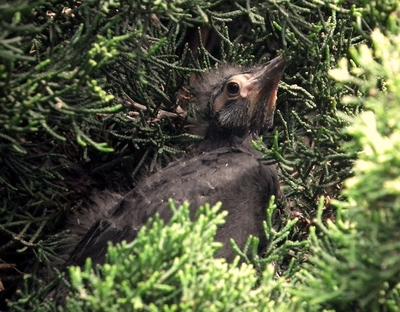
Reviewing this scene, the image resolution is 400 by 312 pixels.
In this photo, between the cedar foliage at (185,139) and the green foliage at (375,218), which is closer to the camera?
the green foliage at (375,218)

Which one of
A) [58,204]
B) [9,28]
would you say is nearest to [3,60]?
[9,28]

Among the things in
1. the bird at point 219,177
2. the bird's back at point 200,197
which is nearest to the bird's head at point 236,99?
the bird at point 219,177

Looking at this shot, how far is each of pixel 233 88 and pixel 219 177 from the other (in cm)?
45

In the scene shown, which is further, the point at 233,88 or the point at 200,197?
the point at 233,88

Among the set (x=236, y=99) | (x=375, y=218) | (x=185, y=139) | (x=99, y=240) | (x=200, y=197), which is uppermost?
(x=375, y=218)

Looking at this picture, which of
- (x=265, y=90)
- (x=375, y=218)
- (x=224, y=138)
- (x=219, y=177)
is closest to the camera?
(x=375, y=218)

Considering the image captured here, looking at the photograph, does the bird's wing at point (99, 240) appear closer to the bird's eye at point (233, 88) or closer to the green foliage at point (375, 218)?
the bird's eye at point (233, 88)

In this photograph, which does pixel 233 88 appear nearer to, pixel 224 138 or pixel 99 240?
pixel 224 138

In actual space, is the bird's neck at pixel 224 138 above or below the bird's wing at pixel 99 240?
above

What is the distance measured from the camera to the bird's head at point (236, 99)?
2574 mm

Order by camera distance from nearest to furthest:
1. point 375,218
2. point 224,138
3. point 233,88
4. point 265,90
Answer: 1. point 375,218
2. point 265,90
3. point 233,88
4. point 224,138

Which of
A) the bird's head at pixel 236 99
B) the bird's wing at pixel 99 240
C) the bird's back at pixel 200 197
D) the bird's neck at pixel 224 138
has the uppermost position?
the bird's head at pixel 236 99

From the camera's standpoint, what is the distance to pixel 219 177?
96.5 inches

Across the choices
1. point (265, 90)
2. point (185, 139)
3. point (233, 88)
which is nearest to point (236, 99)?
point (233, 88)
